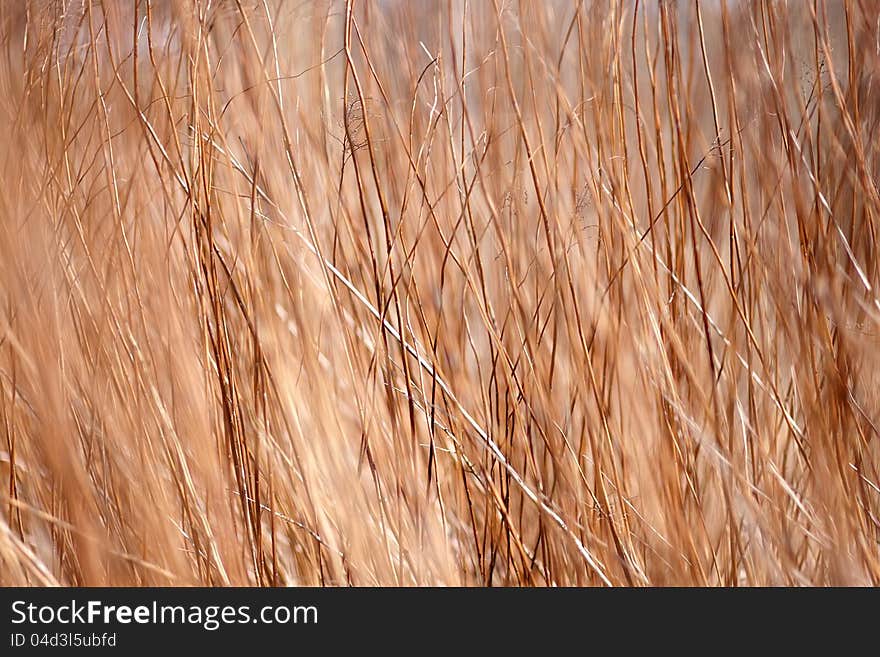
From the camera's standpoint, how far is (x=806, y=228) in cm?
70

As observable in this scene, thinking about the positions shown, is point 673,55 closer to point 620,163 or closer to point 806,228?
point 620,163

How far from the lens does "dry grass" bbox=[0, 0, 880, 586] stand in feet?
2.12

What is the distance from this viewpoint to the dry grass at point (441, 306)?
65 centimetres

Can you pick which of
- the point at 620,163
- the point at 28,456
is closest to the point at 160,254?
the point at 28,456

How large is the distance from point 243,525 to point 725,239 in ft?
2.11

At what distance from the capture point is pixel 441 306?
2.31 ft

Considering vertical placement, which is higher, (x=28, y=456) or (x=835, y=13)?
(x=835, y=13)
